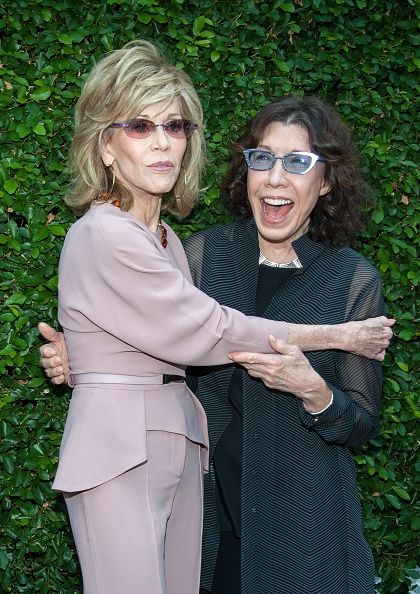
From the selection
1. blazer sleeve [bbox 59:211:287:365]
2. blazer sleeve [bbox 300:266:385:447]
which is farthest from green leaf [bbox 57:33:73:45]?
blazer sleeve [bbox 300:266:385:447]

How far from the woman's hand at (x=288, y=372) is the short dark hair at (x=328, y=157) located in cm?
63

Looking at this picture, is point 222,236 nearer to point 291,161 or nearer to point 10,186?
point 291,161

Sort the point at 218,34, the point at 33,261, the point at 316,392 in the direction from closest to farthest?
the point at 316,392
the point at 33,261
the point at 218,34

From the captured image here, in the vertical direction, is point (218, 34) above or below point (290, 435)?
above

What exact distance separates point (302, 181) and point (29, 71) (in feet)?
4.44

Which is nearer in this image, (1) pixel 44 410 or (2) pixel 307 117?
(2) pixel 307 117

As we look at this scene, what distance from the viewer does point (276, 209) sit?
3838 millimetres

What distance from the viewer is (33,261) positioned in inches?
175

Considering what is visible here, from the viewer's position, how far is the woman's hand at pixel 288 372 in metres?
3.45

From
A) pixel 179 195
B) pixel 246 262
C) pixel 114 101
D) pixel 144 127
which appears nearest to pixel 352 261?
pixel 246 262

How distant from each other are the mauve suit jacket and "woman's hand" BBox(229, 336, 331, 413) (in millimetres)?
144

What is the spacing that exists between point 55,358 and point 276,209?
36.9 inches

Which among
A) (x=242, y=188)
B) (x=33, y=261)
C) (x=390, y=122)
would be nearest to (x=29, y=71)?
(x=33, y=261)

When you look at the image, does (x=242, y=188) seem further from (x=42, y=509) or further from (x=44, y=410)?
(x=42, y=509)
